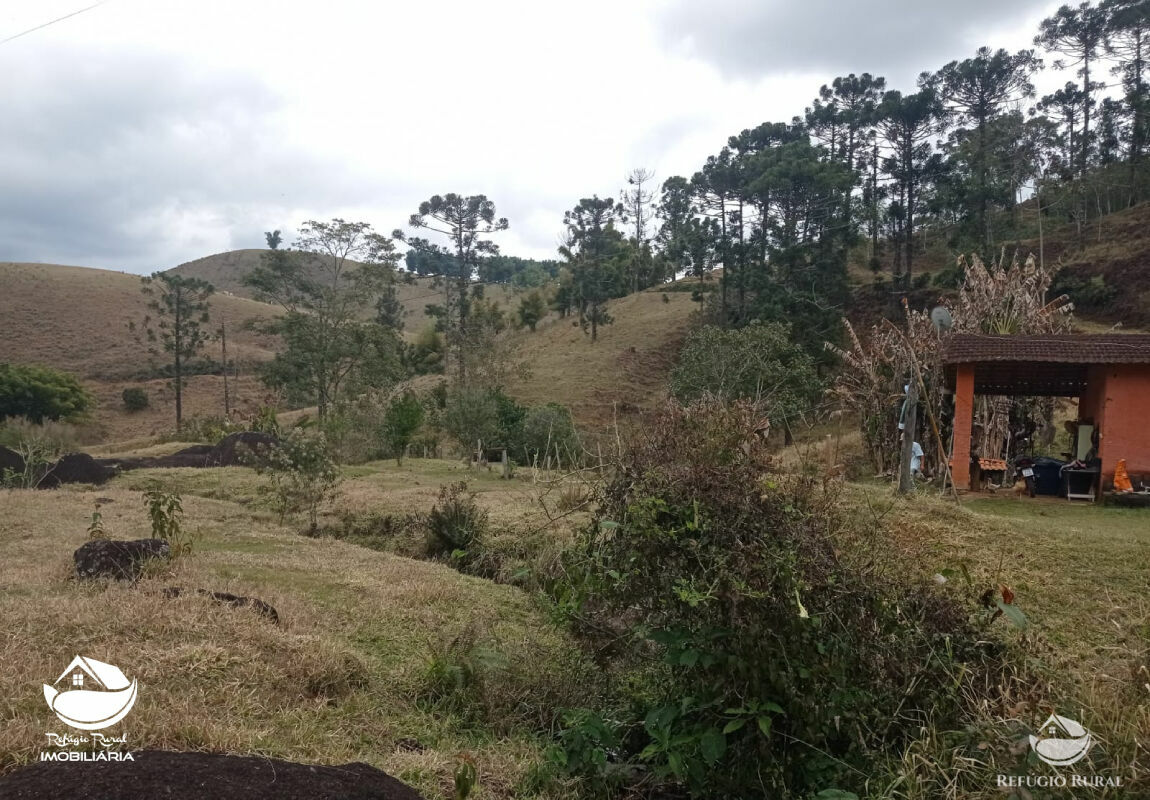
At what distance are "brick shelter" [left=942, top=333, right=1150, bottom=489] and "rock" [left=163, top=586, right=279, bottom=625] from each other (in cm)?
1041

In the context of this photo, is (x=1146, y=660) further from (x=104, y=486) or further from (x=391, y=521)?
(x=104, y=486)

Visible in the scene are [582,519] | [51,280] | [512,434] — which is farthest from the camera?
[51,280]

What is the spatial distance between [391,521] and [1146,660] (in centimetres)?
1006

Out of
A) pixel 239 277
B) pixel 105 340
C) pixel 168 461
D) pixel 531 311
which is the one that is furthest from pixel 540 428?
pixel 239 277

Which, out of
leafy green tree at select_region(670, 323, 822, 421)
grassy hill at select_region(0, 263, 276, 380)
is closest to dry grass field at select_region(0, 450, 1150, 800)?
leafy green tree at select_region(670, 323, 822, 421)

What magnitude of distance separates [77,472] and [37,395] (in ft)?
76.1

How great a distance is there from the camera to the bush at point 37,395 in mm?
35125

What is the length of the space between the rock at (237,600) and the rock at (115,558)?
87cm

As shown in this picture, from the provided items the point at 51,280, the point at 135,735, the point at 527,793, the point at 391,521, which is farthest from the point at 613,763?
the point at 51,280

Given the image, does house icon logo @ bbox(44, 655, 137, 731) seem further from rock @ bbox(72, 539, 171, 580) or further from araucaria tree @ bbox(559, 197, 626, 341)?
araucaria tree @ bbox(559, 197, 626, 341)

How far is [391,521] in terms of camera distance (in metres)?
12.1

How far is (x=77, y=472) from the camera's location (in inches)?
680

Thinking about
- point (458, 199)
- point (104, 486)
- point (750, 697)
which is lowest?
point (104, 486)

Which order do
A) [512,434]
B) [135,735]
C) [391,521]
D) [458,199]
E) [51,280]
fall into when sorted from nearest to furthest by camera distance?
[135,735] → [391,521] → [512,434] → [458,199] → [51,280]
